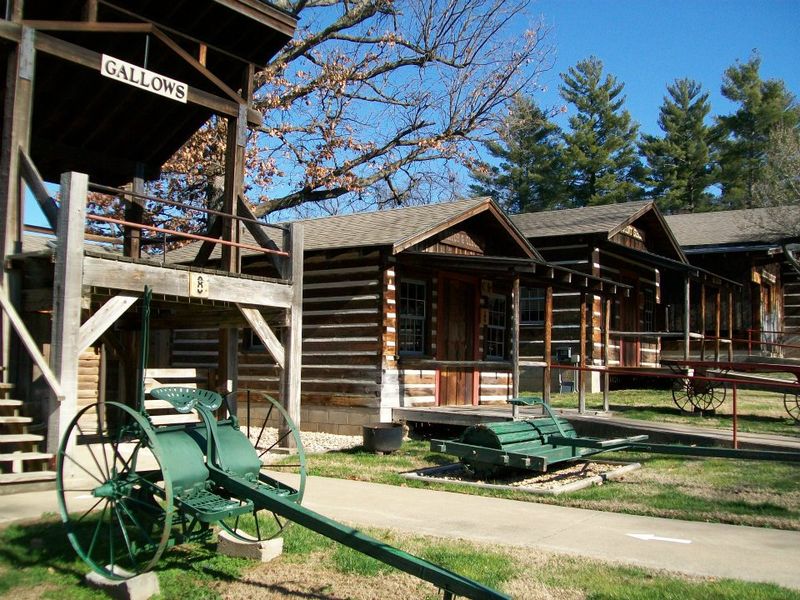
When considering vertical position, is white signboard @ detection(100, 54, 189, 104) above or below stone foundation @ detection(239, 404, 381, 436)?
above

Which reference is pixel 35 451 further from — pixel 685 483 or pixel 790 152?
pixel 790 152

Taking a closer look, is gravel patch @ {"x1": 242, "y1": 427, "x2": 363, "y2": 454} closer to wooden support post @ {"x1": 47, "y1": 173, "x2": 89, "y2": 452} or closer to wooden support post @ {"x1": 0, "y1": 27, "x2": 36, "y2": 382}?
wooden support post @ {"x1": 47, "y1": 173, "x2": 89, "y2": 452}

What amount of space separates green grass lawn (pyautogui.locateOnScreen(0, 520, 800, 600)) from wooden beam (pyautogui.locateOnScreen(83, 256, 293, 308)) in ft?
11.7

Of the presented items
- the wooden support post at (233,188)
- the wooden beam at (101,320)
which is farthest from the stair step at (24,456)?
the wooden support post at (233,188)

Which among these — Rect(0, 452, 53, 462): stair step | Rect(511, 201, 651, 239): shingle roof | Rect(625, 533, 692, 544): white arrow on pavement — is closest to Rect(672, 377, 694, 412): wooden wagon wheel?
Rect(511, 201, 651, 239): shingle roof

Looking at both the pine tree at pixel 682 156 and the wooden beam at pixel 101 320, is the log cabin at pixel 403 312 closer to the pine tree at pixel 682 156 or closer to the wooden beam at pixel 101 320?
the wooden beam at pixel 101 320

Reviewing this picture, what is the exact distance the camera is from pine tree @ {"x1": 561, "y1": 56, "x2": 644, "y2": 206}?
51.5 metres

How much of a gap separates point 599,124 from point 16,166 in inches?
1960

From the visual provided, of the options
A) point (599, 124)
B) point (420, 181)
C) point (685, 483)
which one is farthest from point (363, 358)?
point (599, 124)

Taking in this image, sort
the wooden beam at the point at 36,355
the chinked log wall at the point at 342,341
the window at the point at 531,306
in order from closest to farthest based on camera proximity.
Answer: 1. the wooden beam at the point at 36,355
2. the chinked log wall at the point at 342,341
3. the window at the point at 531,306

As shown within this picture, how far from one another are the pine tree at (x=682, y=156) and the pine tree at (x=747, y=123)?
1.18m

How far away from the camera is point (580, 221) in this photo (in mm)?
23438

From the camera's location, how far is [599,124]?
55.3 m

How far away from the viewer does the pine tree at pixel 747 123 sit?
52531mm
